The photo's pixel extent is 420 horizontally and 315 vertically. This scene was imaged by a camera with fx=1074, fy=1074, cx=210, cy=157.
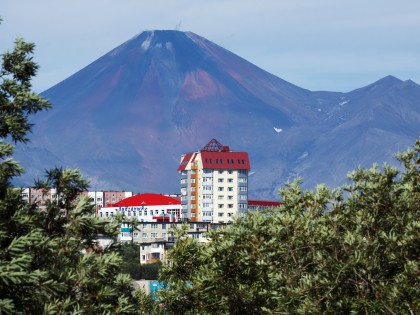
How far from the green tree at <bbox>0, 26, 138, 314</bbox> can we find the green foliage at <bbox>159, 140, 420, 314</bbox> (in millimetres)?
4457

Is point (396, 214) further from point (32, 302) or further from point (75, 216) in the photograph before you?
point (32, 302)

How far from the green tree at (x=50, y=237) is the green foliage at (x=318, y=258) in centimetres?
446

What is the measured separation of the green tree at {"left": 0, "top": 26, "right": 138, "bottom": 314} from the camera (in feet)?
69.6

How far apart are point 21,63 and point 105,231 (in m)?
4.49

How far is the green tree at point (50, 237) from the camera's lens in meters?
21.2

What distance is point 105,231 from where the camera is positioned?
25.9 meters

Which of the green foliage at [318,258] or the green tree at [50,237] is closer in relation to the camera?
the green tree at [50,237]

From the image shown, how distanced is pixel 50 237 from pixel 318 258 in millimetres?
7102

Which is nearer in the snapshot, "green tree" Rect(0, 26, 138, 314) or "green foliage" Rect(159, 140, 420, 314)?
"green tree" Rect(0, 26, 138, 314)

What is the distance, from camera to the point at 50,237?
24.7m

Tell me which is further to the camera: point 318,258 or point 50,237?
point 318,258

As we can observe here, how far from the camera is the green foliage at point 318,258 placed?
88.7 ft

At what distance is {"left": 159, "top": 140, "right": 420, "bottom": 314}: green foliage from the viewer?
27.0 m

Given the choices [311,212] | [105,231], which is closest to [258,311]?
[311,212]
